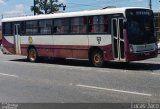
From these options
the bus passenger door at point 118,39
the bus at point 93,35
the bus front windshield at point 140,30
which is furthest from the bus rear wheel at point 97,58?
the bus front windshield at point 140,30

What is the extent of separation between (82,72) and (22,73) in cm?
258

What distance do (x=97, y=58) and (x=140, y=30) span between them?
8.29 ft

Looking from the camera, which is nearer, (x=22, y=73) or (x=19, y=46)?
(x=22, y=73)

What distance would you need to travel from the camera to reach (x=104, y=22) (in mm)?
20609

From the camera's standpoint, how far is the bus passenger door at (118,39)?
1973cm

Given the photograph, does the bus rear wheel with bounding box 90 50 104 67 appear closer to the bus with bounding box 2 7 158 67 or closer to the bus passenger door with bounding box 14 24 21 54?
the bus with bounding box 2 7 158 67

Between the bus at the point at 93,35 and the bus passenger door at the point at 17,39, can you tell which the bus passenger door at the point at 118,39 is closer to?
the bus at the point at 93,35

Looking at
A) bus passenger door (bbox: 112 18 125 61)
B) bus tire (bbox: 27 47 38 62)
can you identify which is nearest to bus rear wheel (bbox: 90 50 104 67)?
bus passenger door (bbox: 112 18 125 61)

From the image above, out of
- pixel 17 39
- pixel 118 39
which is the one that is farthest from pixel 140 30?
pixel 17 39

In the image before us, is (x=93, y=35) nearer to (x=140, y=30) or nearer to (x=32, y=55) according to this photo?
(x=140, y=30)

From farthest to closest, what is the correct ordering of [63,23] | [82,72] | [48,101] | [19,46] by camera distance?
[19,46]
[63,23]
[82,72]
[48,101]

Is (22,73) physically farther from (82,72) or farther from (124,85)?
(124,85)

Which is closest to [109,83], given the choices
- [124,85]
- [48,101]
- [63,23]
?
[124,85]

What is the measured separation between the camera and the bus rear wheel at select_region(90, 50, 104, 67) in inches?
824
